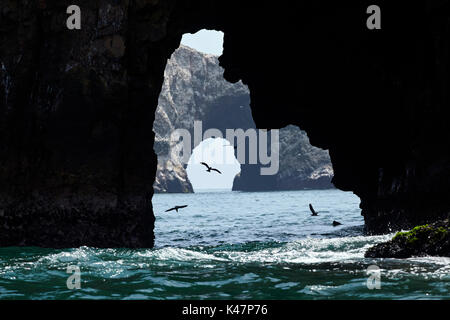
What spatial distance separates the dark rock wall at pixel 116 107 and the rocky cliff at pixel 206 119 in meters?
142

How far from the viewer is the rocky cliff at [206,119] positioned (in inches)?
6403

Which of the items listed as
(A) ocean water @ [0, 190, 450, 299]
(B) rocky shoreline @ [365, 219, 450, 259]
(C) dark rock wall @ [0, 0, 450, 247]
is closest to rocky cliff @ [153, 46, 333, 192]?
(C) dark rock wall @ [0, 0, 450, 247]

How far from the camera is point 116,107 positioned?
17.3m

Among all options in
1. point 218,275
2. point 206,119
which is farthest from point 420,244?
point 206,119

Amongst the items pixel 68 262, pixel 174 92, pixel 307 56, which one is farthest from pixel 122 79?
pixel 174 92

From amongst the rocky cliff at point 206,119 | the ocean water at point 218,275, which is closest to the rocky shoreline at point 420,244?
the ocean water at point 218,275

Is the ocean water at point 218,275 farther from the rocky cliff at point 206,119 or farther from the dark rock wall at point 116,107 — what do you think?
the rocky cliff at point 206,119

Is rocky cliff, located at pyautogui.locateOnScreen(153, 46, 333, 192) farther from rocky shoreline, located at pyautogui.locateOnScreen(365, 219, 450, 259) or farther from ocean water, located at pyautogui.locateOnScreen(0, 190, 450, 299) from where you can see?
rocky shoreline, located at pyautogui.locateOnScreen(365, 219, 450, 259)

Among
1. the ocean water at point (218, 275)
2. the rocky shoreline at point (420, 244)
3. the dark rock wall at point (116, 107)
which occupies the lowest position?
the ocean water at point (218, 275)

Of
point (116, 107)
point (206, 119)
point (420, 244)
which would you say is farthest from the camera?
point (206, 119)

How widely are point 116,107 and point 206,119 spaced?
152 m

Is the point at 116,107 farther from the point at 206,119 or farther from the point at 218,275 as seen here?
the point at 206,119

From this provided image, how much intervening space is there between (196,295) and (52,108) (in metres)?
10.2
